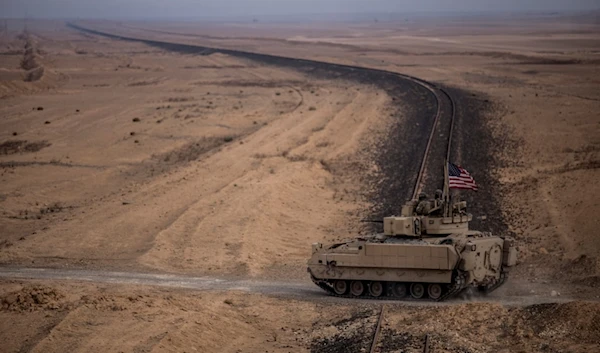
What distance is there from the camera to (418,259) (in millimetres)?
23656

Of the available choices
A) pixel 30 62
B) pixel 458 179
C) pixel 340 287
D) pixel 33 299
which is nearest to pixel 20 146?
pixel 33 299

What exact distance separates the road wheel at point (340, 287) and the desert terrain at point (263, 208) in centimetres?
70

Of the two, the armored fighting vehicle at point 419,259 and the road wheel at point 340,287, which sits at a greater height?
the armored fighting vehicle at point 419,259

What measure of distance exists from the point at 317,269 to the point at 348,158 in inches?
793

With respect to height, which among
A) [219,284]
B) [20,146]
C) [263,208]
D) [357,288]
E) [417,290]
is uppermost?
[417,290]

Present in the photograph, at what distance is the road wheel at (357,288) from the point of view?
81.3 ft

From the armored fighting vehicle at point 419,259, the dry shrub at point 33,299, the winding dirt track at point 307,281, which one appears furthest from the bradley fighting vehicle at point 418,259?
the dry shrub at point 33,299

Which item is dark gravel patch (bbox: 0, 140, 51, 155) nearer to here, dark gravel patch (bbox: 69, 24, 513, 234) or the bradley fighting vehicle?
dark gravel patch (bbox: 69, 24, 513, 234)

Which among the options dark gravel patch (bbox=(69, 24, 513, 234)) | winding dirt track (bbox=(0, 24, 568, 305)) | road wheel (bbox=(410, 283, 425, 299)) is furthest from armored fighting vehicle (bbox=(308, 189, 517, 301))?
dark gravel patch (bbox=(69, 24, 513, 234))

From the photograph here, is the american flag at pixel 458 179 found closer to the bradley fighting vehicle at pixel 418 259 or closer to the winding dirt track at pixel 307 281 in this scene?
the bradley fighting vehicle at pixel 418 259

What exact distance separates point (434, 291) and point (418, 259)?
41.1 inches

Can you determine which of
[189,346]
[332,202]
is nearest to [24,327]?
[189,346]

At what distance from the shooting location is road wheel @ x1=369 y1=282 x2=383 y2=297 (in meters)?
24.5

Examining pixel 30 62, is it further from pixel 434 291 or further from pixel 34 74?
pixel 434 291
